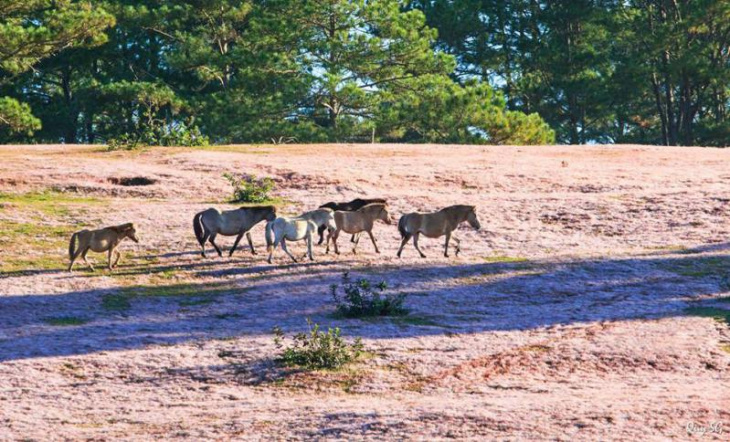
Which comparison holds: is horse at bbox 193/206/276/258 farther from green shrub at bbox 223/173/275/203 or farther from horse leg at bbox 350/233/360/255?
green shrub at bbox 223/173/275/203

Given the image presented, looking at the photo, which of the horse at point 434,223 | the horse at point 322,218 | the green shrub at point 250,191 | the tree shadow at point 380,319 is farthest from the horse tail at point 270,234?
the green shrub at point 250,191

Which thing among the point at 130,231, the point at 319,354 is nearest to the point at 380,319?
the point at 319,354

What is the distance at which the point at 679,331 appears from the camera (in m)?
16.3

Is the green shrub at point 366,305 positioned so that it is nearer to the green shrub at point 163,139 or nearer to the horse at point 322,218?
the horse at point 322,218

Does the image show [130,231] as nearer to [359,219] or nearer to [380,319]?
[359,219]

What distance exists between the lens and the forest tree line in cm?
5175

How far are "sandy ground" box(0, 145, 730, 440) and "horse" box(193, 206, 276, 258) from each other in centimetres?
47

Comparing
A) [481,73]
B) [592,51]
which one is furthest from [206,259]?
[481,73]

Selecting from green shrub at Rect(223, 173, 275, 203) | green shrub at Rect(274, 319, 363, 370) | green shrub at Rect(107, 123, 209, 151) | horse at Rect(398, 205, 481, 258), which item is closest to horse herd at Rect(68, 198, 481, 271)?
horse at Rect(398, 205, 481, 258)

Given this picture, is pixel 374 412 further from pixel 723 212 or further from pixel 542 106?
pixel 542 106

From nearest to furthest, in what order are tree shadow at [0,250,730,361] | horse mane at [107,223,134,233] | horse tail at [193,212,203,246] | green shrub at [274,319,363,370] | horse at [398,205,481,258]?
1. green shrub at [274,319,363,370]
2. tree shadow at [0,250,730,361]
3. horse mane at [107,223,134,233]
4. horse tail at [193,212,203,246]
5. horse at [398,205,481,258]

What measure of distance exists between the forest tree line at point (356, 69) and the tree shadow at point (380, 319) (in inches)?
828

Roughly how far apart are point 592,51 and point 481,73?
9.97m

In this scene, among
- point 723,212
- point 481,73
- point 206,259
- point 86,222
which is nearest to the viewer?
point 206,259
